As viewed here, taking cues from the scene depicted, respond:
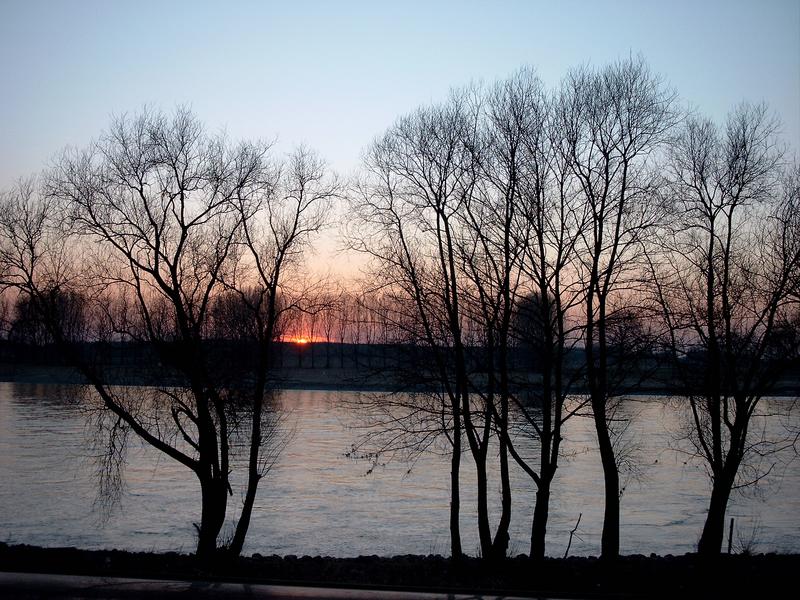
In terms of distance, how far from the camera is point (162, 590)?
288 inches

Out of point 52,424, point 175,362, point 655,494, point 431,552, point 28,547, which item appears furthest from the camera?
point 52,424

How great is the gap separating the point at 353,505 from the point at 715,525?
37.1 feet

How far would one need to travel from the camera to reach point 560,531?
21578mm

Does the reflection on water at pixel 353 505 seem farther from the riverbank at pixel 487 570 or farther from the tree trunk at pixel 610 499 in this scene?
the riverbank at pixel 487 570

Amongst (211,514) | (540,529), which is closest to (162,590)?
(211,514)

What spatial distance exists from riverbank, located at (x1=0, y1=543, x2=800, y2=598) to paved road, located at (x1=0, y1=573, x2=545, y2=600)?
6773 mm

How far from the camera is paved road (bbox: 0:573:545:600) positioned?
6.97 meters

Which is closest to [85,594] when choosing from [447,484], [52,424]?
[447,484]

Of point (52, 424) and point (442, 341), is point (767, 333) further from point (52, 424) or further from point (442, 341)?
point (52, 424)

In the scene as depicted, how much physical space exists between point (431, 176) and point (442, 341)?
3536mm

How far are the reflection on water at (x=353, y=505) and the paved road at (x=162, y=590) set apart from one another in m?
8.88

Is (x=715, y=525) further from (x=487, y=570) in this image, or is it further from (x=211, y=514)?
(x=211, y=514)

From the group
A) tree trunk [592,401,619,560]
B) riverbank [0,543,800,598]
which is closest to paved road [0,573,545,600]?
riverbank [0,543,800,598]

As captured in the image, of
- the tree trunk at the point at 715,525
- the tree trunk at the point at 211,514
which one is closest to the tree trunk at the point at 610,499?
the tree trunk at the point at 715,525
